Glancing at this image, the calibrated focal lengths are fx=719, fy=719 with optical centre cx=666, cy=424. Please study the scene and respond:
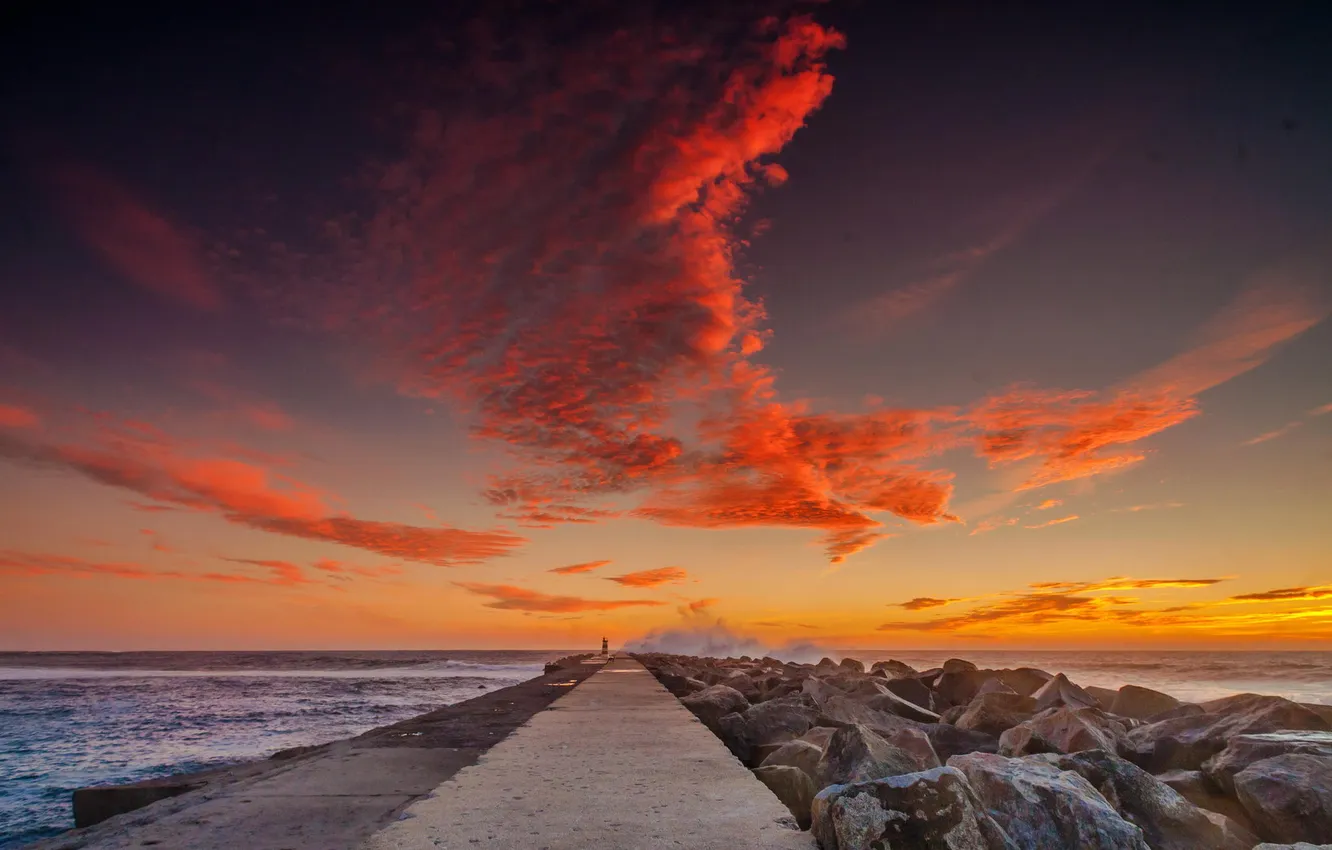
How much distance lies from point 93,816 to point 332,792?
281cm

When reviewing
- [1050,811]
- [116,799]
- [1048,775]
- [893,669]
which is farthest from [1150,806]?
[893,669]

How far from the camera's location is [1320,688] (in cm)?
2330

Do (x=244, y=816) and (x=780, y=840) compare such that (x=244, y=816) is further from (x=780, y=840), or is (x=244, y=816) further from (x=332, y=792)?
(x=780, y=840)

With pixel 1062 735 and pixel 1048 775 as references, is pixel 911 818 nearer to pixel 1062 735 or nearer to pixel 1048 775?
pixel 1048 775

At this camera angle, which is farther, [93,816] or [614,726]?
[614,726]

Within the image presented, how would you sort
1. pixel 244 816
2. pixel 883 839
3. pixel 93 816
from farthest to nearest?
pixel 93 816 < pixel 244 816 < pixel 883 839

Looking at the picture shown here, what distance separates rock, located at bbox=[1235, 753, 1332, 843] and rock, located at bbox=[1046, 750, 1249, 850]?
0.51 meters

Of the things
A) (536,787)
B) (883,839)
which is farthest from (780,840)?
(536,787)

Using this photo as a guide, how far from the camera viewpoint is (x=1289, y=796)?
4.43 metres

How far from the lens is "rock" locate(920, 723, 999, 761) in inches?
299

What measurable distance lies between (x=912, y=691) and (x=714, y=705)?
4315 millimetres

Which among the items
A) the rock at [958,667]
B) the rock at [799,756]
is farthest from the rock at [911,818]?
the rock at [958,667]

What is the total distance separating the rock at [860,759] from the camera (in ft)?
15.5

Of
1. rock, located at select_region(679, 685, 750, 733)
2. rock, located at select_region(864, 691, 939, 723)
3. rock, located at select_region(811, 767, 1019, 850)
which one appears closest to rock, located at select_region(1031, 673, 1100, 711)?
rock, located at select_region(864, 691, 939, 723)
